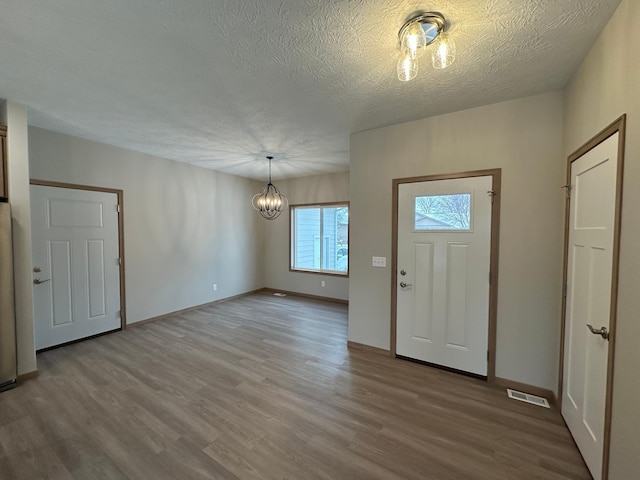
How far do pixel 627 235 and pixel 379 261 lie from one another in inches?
80.9

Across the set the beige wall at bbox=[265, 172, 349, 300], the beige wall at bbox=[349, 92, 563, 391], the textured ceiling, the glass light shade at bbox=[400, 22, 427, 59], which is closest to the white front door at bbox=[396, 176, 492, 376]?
the beige wall at bbox=[349, 92, 563, 391]

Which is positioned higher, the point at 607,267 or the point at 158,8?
the point at 158,8

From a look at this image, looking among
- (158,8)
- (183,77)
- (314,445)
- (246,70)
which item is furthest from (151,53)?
(314,445)

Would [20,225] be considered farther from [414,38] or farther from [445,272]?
[445,272]

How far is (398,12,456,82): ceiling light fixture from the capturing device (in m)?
1.48

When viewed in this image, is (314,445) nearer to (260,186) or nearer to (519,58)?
(519,58)

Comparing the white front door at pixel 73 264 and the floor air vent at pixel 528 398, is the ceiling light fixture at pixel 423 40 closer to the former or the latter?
the floor air vent at pixel 528 398

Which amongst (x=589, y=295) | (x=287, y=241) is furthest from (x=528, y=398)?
(x=287, y=241)

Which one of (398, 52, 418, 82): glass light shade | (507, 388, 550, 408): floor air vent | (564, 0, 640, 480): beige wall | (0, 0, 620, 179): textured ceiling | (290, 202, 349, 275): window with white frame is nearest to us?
A: (564, 0, 640, 480): beige wall

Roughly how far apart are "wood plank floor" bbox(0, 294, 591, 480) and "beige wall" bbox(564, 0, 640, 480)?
621 millimetres

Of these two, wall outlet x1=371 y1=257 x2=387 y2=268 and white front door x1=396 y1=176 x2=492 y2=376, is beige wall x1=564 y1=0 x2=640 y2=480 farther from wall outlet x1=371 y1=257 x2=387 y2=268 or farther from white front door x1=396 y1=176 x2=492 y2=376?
wall outlet x1=371 y1=257 x2=387 y2=268

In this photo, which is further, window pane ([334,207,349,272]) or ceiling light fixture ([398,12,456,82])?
window pane ([334,207,349,272])

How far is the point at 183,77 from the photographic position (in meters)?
2.08

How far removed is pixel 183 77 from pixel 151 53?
0.95 ft
